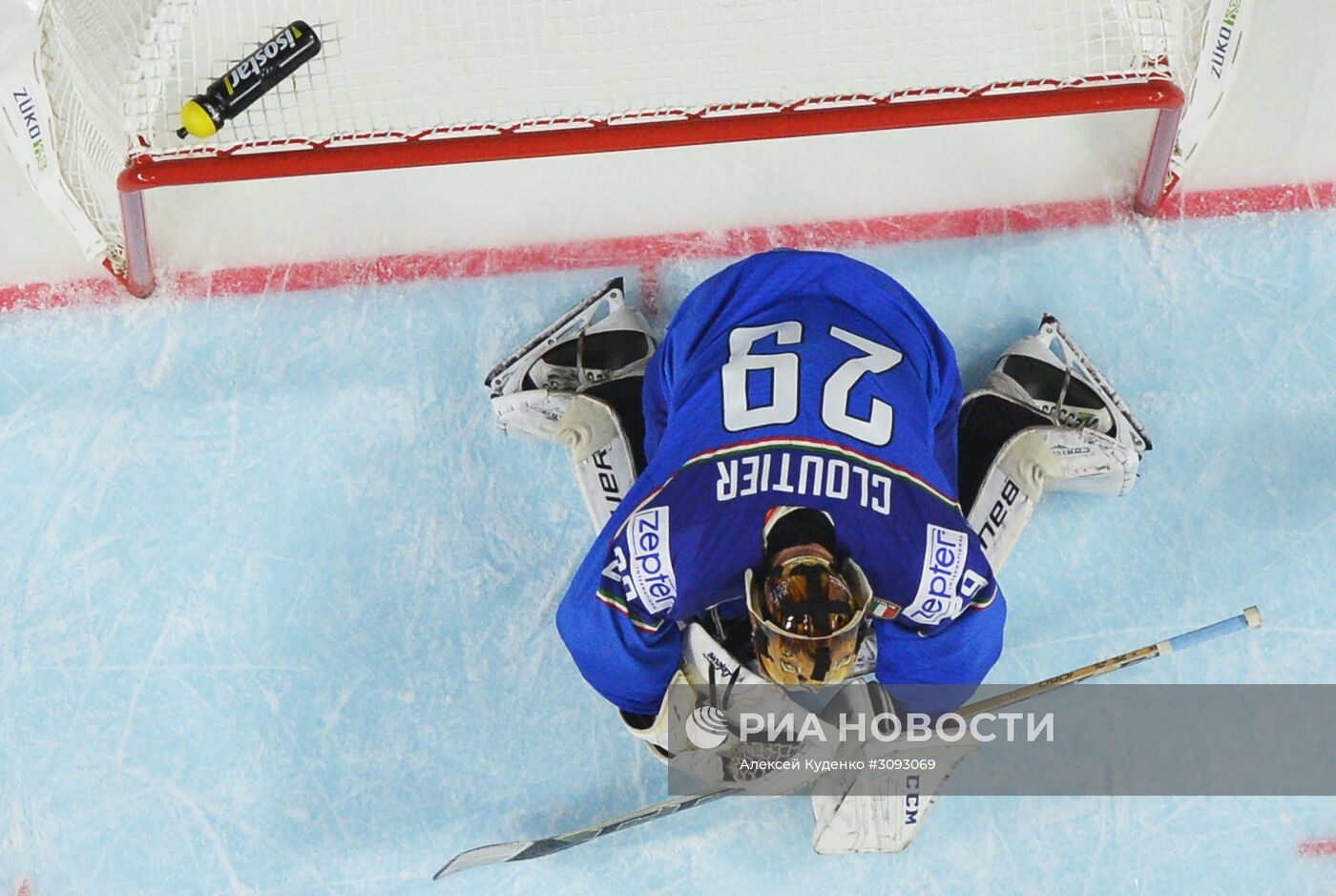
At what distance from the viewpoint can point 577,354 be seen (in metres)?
3.49

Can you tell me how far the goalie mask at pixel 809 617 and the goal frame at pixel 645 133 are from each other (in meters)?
1.14

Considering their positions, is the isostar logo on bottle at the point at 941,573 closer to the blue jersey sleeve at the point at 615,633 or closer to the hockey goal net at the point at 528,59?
the blue jersey sleeve at the point at 615,633

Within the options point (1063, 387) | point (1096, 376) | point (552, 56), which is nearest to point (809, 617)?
point (1063, 387)

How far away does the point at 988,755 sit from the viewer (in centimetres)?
346

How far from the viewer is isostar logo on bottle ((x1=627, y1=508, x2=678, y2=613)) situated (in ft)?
8.57

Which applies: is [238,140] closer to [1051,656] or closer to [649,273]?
[649,273]

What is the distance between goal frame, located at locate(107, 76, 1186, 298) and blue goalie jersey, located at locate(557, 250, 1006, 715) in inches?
12.8

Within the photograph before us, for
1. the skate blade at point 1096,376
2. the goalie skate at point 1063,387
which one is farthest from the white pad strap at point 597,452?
the skate blade at point 1096,376

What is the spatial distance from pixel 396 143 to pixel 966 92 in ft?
4.25


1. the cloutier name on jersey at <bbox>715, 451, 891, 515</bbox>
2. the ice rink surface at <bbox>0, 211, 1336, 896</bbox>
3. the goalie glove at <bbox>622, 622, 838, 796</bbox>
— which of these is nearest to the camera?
the cloutier name on jersey at <bbox>715, 451, 891, 515</bbox>

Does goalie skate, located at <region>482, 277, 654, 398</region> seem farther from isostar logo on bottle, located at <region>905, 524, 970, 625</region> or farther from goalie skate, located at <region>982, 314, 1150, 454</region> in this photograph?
isostar logo on bottle, located at <region>905, 524, 970, 625</region>

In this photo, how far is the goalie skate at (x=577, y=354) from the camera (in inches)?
138

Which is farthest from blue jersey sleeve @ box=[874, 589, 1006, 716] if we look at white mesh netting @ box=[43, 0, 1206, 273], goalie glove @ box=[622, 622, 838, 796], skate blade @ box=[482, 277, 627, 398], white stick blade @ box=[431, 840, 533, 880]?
white mesh netting @ box=[43, 0, 1206, 273]

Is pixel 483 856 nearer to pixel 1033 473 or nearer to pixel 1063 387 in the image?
pixel 1033 473
